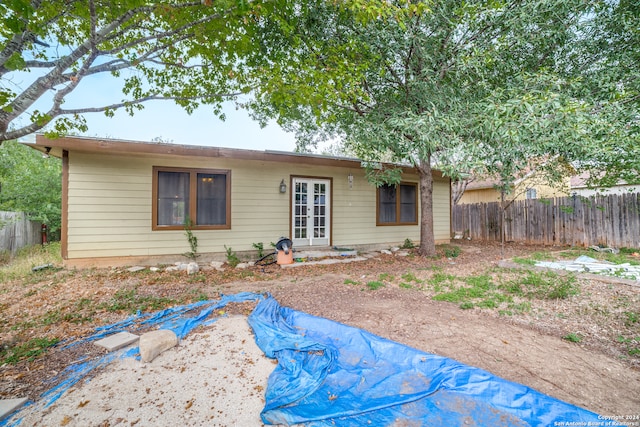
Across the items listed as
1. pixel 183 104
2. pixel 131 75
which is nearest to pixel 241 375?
pixel 183 104

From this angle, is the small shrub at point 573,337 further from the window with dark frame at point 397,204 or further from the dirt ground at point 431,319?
the window with dark frame at point 397,204

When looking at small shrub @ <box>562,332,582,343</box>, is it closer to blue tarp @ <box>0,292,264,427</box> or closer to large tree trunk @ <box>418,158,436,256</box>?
blue tarp @ <box>0,292,264,427</box>

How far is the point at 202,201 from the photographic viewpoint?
650 centimetres

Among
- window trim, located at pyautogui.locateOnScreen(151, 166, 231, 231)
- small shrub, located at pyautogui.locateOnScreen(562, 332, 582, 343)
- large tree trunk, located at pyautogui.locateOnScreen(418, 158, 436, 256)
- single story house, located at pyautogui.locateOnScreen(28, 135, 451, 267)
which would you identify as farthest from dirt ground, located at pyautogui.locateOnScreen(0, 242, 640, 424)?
large tree trunk, located at pyautogui.locateOnScreen(418, 158, 436, 256)

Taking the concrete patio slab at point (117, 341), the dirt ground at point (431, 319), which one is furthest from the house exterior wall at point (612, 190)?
the concrete patio slab at point (117, 341)

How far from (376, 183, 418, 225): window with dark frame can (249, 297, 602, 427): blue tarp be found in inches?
250

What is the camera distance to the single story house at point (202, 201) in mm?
5531

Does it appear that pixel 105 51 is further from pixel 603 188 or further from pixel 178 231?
pixel 603 188

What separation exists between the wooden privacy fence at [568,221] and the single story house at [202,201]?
4.62 meters

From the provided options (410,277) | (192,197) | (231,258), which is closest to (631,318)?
(410,277)

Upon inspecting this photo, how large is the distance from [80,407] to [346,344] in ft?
6.34

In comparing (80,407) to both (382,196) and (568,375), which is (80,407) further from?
(382,196)

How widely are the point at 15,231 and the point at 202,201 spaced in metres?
5.97

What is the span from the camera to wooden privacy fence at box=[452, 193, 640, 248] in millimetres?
7598
